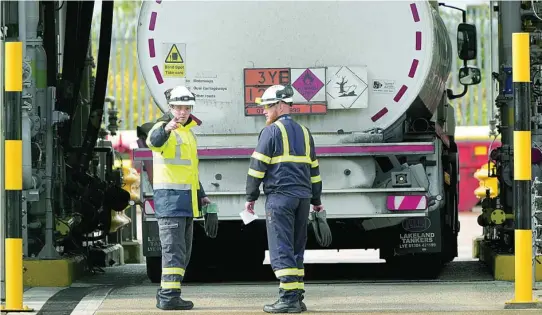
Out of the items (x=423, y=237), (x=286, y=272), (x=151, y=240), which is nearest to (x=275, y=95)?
(x=286, y=272)

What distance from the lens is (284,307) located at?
35.0 feet

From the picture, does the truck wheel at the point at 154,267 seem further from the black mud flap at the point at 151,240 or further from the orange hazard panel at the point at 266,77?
the orange hazard panel at the point at 266,77

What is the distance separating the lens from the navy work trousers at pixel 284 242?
10.7 metres

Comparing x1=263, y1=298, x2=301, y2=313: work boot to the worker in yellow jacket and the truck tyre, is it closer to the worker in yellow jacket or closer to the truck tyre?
the worker in yellow jacket

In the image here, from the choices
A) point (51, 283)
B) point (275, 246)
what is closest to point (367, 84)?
point (275, 246)

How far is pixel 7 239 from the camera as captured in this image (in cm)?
1052

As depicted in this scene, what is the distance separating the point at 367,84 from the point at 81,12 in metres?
3.69

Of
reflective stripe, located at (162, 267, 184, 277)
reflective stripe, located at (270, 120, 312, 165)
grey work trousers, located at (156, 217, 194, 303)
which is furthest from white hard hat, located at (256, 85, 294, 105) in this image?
reflective stripe, located at (162, 267, 184, 277)

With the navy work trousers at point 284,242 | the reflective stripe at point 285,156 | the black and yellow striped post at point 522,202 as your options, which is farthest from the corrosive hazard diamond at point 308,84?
the black and yellow striped post at point 522,202

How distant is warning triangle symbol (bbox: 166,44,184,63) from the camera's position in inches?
499

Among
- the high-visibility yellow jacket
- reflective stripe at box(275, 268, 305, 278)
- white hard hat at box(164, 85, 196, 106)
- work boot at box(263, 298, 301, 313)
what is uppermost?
white hard hat at box(164, 85, 196, 106)

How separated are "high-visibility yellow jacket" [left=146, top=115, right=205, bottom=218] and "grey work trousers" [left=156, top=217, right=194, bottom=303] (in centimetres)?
7

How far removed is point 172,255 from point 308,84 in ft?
7.64

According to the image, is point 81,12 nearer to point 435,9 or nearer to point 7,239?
point 435,9
